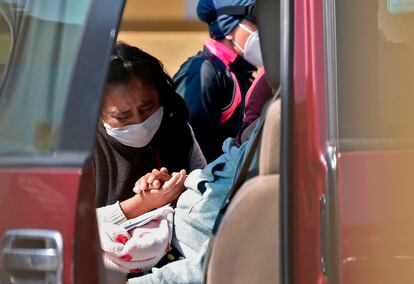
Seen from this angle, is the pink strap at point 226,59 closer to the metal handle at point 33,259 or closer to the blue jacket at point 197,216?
the blue jacket at point 197,216

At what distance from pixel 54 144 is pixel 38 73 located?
199 millimetres

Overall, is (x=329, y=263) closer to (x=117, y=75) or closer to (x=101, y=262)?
(x=101, y=262)

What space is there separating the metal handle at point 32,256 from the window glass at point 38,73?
189mm

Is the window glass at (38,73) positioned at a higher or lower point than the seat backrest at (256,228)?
higher

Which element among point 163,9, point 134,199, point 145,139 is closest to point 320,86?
point 134,199

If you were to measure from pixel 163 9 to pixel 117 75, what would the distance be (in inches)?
52.1

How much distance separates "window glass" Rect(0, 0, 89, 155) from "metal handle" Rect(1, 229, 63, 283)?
0.19 metres

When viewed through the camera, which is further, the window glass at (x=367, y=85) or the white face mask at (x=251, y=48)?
the white face mask at (x=251, y=48)

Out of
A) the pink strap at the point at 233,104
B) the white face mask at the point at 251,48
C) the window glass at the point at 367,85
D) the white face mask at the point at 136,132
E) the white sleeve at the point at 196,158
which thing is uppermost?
the window glass at the point at 367,85

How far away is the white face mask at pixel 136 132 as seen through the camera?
2.78 metres

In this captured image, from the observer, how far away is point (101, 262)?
1710 mm

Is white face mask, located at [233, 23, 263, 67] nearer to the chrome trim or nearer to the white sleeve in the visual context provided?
the white sleeve

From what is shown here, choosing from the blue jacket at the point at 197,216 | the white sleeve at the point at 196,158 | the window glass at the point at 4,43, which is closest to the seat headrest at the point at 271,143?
the blue jacket at the point at 197,216

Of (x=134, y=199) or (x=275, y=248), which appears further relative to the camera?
(x=134, y=199)
